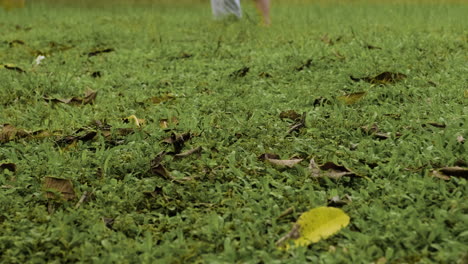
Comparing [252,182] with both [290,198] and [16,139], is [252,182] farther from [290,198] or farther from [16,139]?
[16,139]

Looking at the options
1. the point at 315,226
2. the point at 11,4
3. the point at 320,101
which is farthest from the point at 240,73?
the point at 11,4

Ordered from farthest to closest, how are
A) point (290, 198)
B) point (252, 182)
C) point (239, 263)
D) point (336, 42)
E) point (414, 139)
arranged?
point (336, 42), point (414, 139), point (252, 182), point (290, 198), point (239, 263)

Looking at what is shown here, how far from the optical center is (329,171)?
2236 millimetres

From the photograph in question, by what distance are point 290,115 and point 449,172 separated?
98cm

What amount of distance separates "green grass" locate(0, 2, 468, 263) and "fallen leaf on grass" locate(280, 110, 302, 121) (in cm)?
6

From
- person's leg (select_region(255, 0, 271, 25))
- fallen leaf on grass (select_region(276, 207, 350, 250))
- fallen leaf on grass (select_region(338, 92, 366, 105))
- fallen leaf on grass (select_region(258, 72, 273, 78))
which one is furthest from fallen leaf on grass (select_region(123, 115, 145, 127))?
person's leg (select_region(255, 0, 271, 25))

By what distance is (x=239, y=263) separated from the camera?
1.74m

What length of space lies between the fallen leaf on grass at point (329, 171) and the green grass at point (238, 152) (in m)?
0.02

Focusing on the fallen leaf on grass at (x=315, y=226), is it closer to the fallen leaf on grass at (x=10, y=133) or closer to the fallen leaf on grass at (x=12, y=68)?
the fallen leaf on grass at (x=10, y=133)

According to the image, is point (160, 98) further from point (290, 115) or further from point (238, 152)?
point (238, 152)

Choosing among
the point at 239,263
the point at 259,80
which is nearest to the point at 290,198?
the point at 239,263

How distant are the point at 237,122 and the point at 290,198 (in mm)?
855

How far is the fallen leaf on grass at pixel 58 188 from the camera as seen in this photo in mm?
2164

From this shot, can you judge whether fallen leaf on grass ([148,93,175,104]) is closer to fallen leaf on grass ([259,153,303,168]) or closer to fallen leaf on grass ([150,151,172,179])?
fallen leaf on grass ([150,151,172,179])
